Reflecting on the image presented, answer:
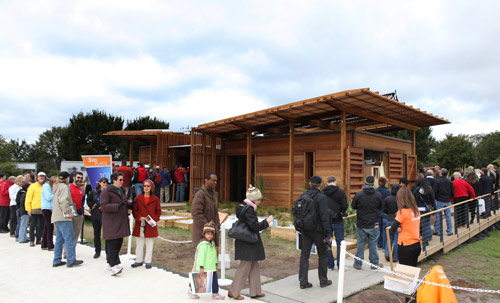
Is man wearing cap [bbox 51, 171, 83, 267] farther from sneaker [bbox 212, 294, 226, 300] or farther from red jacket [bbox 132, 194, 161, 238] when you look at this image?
sneaker [bbox 212, 294, 226, 300]

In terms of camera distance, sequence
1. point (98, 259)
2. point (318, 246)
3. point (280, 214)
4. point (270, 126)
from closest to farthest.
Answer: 1. point (318, 246)
2. point (98, 259)
3. point (280, 214)
4. point (270, 126)

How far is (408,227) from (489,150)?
1870 inches

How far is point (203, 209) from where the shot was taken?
17.6 feet

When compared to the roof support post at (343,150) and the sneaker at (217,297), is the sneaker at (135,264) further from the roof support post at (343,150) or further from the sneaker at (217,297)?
the roof support post at (343,150)

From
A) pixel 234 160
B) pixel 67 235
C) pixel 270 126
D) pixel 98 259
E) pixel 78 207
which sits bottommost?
pixel 98 259

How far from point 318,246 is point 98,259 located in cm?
441

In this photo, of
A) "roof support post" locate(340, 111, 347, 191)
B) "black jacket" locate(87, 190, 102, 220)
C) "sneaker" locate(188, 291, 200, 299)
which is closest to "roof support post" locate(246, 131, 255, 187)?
"roof support post" locate(340, 111, 347, 191)

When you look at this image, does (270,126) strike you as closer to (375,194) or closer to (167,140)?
(167,140)

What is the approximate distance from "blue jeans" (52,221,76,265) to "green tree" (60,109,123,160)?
3194 centimetres

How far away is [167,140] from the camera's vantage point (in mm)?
18094

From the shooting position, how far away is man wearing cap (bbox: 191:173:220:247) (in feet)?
17.4

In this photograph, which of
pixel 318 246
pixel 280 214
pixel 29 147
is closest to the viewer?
pixel 318 246

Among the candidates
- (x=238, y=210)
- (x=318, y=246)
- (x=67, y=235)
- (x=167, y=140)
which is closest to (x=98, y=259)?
(x=67, y=235)

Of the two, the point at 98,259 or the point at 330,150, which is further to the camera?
the point at 330,150
